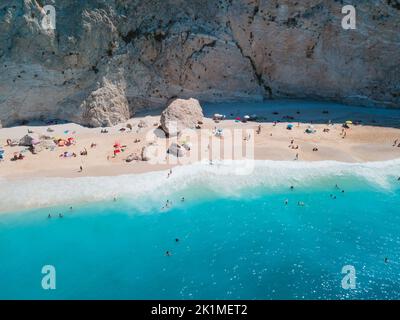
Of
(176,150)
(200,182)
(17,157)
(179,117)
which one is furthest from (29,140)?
(200,182)

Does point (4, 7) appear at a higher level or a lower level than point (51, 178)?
higher

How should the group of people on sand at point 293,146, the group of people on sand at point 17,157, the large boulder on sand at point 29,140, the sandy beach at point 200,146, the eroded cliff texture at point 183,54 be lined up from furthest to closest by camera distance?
the eroded cliff texture at point 183,54 < the large boulder on sand at point 29,140 < the group of people on sand at point 293,146 < the group of people on sand at point 17,157 < the sandy beach at point 200,146

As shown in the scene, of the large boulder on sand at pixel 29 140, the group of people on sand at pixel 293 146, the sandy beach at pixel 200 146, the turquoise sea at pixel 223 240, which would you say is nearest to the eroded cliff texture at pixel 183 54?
the sandy beach at pixel 200 146

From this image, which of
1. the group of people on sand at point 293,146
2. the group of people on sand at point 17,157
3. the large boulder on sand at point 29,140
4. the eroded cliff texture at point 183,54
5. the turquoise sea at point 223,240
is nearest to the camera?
the turquoise sea at point 223,240

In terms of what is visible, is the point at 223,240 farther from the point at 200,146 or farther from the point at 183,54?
the point at 183,54

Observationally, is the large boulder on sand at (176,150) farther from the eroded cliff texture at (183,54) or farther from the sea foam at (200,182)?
the eroded cliff texture at (183,54)
